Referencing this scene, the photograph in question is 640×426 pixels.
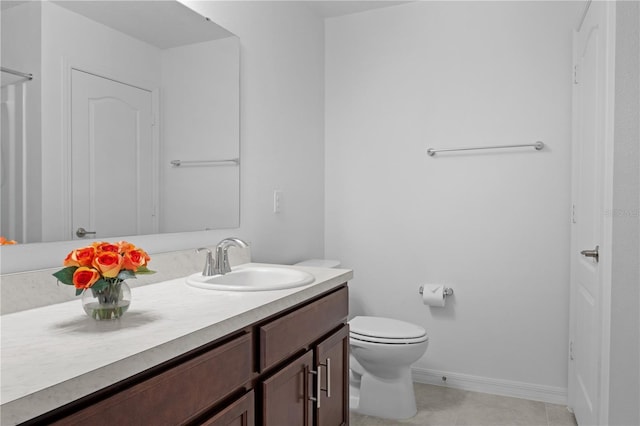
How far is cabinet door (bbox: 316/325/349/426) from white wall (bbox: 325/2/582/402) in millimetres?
1108

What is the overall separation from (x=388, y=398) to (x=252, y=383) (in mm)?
1342

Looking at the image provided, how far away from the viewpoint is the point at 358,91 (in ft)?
9.66

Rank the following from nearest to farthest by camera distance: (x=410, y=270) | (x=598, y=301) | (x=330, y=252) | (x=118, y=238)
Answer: (x=118, y=238) < (x=598, y=301) < (x=410, y=270) < (x=330, y=252)

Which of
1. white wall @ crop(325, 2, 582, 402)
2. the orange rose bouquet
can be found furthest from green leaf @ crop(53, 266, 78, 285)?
white wall @ crop(325, 2, 582, 402)

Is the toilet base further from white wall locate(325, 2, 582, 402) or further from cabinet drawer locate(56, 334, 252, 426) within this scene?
cabinet drawer locate(56, 334, 252, 426)

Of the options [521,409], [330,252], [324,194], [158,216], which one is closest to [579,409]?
[521,409]

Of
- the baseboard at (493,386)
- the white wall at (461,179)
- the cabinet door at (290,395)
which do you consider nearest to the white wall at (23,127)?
the cabinet door at (290,395)

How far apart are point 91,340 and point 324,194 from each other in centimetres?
224

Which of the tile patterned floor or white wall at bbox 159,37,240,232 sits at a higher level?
white wall at bbox 159,37,240,232

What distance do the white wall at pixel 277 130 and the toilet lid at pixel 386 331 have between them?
1.84 ft

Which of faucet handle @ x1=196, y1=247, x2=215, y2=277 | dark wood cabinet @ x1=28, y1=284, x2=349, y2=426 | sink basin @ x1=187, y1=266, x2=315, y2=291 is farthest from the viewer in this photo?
faucet handle @ x1=196, y1=247, x2=215, y2=277

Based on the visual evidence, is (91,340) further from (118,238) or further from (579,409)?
(579,409)

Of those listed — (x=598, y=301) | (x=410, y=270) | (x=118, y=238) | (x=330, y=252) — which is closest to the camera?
(x=118, y=238)

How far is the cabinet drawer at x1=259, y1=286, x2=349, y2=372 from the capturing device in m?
1.24
